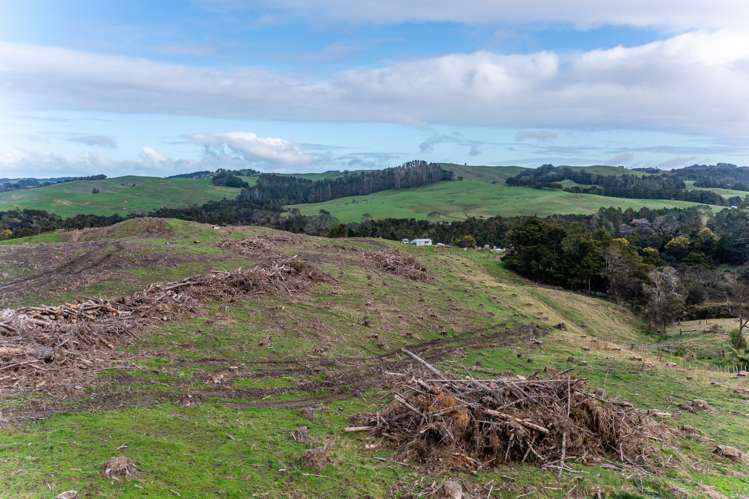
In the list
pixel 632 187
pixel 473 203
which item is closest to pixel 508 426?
pixel 473 203

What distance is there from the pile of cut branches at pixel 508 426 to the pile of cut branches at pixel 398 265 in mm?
22848

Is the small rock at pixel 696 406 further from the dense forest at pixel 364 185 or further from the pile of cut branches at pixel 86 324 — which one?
the dense forest at pixel 364 185

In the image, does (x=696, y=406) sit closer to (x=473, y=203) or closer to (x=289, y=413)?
(x=289, y=413)

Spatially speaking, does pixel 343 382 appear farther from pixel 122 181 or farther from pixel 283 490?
pixel 122 181

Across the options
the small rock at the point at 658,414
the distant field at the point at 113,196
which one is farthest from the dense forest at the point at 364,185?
the small rock at the point at 658,414

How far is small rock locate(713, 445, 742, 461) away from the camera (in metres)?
12.9

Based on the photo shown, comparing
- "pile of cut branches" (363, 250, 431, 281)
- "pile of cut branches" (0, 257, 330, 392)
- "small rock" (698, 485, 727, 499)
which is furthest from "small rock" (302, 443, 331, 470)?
"pile of cut branches" (363, 250, 431, 281)

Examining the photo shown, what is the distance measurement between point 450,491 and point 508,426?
2625 millimetres

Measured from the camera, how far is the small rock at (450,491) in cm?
988

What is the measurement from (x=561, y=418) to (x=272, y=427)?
7.55 metres

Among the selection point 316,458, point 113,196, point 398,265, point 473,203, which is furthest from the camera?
point 113,196

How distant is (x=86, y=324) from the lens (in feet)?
56.3

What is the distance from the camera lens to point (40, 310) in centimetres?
1805

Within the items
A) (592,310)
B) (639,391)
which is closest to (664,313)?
(592,310)
